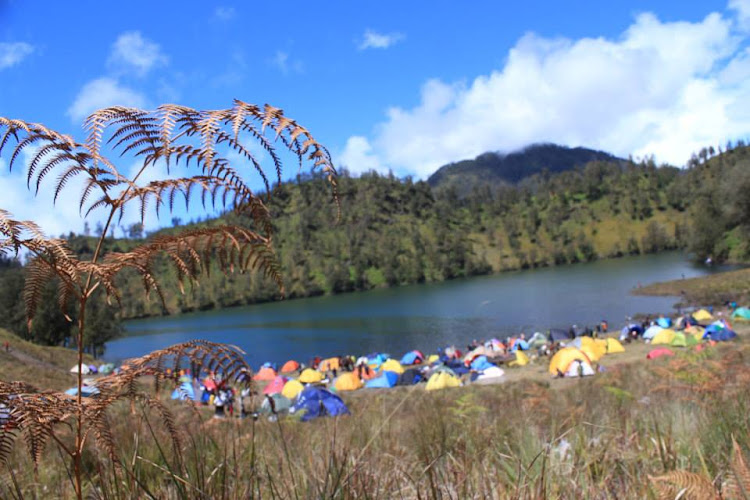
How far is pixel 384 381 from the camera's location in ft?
81.8

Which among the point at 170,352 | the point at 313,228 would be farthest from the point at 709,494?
the point at 313,228

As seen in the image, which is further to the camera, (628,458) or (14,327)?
(14,327)

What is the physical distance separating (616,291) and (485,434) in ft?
211

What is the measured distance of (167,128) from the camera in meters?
1.34

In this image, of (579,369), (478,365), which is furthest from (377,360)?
(579,369)

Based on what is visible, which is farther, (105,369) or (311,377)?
(105,369)

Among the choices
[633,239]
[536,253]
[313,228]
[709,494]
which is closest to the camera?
[709,494]

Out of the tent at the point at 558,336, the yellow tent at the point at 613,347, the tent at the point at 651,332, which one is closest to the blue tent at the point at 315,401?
the yellow tent at the point at 613,347

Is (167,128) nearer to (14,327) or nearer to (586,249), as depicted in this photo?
(14,327)

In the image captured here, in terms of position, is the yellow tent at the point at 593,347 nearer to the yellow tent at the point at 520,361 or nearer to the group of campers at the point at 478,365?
the group of campers at the point at 478,365

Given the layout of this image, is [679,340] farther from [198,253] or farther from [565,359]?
[198,253]

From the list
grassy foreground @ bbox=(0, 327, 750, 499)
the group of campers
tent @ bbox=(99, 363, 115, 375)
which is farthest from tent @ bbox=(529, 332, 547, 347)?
grassy foreground @ bbox=(0, 327, 750, 499)

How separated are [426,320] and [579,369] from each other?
39.2 m

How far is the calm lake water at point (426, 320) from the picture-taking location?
149 feet
